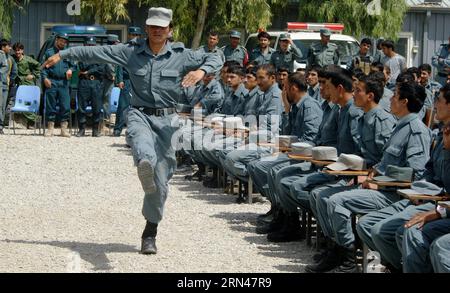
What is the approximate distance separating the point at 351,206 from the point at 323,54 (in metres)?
13.1

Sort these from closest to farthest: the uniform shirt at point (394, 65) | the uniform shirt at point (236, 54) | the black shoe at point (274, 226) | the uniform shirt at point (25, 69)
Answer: the black shoe at point (274, 226)
the uniform shirt at point (394, 65)
the uniform shirt at point (236, 54)
the uniform shirt at point (25, 69)

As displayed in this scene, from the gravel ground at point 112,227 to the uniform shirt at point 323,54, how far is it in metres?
5.20

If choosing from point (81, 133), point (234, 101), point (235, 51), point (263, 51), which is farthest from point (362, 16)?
point (234, 101)

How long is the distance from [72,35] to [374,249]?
1729 centimetres

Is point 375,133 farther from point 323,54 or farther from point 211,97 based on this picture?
point 323,54

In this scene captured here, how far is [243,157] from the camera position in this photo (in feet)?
44.4

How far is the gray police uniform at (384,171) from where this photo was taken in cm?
895

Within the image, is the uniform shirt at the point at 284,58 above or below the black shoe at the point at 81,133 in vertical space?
above

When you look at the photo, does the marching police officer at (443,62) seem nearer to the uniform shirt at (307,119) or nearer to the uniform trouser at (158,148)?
the uniform shirt at (307,119)

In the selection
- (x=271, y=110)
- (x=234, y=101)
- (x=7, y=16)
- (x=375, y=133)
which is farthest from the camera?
(x=7, y=16)

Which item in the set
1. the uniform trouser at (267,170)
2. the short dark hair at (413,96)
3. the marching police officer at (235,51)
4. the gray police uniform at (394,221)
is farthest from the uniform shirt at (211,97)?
the gray police uniform at (394,221)

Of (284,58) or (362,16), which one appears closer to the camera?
(284,58)

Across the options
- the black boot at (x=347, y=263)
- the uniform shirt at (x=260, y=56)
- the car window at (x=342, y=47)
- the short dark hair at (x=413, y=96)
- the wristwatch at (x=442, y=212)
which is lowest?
the black boot at (x=347, y=263)

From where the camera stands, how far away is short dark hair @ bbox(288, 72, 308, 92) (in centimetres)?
1212
